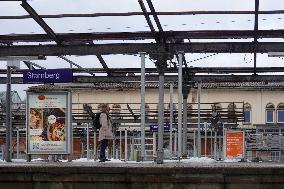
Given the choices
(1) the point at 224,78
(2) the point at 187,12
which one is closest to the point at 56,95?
(2) the point at 187,12

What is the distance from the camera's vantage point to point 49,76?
20.1 metres

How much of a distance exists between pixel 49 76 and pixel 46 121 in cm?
138

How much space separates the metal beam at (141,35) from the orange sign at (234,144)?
23.4ft

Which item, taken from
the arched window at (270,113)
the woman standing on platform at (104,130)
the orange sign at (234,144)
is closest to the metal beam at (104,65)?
the woman standing on platform at (104,130)

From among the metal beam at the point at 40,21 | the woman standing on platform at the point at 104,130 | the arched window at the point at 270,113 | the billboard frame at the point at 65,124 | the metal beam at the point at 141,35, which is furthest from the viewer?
the arched window at the point at 270,113

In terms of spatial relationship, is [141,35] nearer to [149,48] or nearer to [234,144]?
[149,48]

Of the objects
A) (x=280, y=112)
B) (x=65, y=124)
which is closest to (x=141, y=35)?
(x=65, y=124)

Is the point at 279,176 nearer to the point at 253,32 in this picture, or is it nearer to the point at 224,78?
the point at 253,32

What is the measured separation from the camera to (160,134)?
18.6 m

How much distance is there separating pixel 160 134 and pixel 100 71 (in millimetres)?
8426

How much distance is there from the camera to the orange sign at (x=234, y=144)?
2653cm

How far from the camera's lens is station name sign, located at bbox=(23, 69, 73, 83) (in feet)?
65.9

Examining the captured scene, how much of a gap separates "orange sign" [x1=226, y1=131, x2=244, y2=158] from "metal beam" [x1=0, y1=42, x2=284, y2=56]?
6545 mm

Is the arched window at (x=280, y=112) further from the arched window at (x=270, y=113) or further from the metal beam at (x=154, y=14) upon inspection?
the metal beam at (x=154, y=14)
